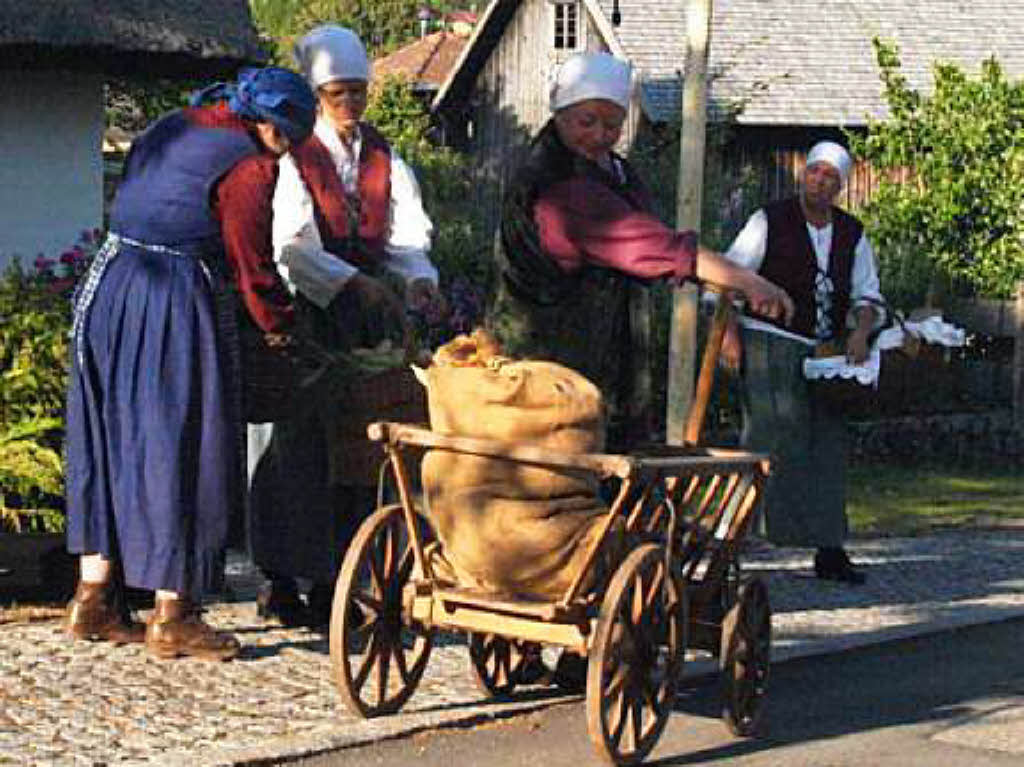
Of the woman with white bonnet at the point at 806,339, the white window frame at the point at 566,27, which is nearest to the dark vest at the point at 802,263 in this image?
the woman with white bonnet at the point at 806,339

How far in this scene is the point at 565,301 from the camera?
8188 millimetres

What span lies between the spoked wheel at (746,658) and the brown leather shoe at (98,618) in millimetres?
2169

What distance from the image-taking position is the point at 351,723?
24.6 ft

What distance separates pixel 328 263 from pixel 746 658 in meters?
2.03

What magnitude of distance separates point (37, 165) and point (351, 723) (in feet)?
26.1

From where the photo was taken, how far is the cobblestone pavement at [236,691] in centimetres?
711

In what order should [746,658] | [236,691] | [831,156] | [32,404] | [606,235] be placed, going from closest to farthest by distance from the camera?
[746,658]
[606,235]
[236,691]
[32,404]
[831,156]

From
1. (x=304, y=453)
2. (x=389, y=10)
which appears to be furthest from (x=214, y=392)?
(x=389, y=10)

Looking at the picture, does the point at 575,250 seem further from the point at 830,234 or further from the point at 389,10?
the point at 389,10

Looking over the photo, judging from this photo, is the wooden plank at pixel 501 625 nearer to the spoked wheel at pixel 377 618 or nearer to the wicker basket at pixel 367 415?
the spoked wheel at pixel 377 618

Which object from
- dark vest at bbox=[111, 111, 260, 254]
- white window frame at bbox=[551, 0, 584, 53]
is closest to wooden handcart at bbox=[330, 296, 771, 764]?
dark vest at bbox=[111, 111, 260, 254]

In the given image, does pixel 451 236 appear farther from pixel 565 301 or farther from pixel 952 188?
pixel 565 301

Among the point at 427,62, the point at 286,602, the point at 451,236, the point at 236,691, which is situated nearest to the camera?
the point at 236,691

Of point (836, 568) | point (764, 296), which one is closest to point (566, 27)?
point (836, 568)
